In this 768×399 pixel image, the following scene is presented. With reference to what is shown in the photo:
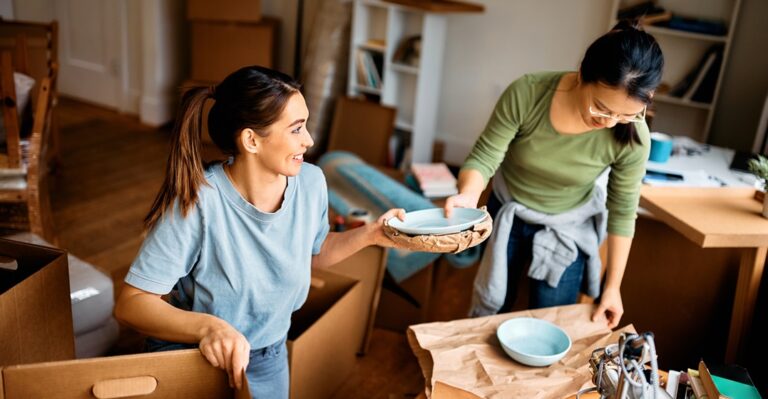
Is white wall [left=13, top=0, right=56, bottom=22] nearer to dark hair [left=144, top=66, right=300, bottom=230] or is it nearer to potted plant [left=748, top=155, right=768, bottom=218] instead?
dark hair [left=144, top=66, right=300, bottom=230]

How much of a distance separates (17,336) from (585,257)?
1418mm

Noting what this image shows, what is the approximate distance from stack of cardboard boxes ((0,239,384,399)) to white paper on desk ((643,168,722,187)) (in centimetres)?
93

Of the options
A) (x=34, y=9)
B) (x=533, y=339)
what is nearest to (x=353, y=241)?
(x=533, y=339)

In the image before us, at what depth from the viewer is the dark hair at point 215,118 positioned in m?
1.29

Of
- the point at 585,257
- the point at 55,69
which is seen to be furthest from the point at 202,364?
the point at 55,69

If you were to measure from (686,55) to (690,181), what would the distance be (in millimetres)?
1525

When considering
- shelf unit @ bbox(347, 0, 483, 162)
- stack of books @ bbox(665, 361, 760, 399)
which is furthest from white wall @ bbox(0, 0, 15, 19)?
stack of books @ bbox(665, 361, 760, 399)

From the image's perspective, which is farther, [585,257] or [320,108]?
[320,108]

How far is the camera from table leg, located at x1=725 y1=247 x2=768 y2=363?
1998 millimetres

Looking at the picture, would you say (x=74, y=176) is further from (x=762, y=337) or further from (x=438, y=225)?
(x=762, y=337)

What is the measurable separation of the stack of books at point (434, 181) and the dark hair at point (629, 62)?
146 cm

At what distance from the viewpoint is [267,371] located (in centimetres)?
151

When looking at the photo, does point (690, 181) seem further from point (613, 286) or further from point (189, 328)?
point (189, 328)

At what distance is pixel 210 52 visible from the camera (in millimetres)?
4453
